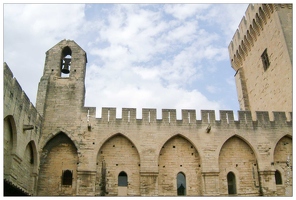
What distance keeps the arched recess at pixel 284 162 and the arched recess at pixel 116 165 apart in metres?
5.60

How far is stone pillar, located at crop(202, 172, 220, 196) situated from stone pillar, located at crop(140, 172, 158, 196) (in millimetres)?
1854

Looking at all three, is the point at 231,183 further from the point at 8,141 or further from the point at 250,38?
the point at 250,38

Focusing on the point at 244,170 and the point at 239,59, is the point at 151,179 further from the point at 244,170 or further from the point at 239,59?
the point at 239,59

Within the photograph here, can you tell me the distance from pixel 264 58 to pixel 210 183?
25.3 ft

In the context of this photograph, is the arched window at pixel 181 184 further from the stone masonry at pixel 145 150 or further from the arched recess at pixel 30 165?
the arched recess at pixel 30 165

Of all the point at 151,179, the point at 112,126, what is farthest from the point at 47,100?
the point at 151,179

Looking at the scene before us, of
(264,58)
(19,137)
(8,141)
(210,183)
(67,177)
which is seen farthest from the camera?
(264,58)

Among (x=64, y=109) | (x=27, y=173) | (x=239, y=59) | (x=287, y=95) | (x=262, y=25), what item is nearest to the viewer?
(x=27, y=173)

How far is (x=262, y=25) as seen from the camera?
1725 cm

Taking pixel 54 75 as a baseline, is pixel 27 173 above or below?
below

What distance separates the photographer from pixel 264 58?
1711 centimetres

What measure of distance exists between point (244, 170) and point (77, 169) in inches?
258

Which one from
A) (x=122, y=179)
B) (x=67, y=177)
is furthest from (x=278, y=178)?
(x=67, y=177)

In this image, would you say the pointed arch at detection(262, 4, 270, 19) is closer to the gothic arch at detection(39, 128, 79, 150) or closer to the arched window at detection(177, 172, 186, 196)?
the arched window at detection(177, 172, 186, 196)
